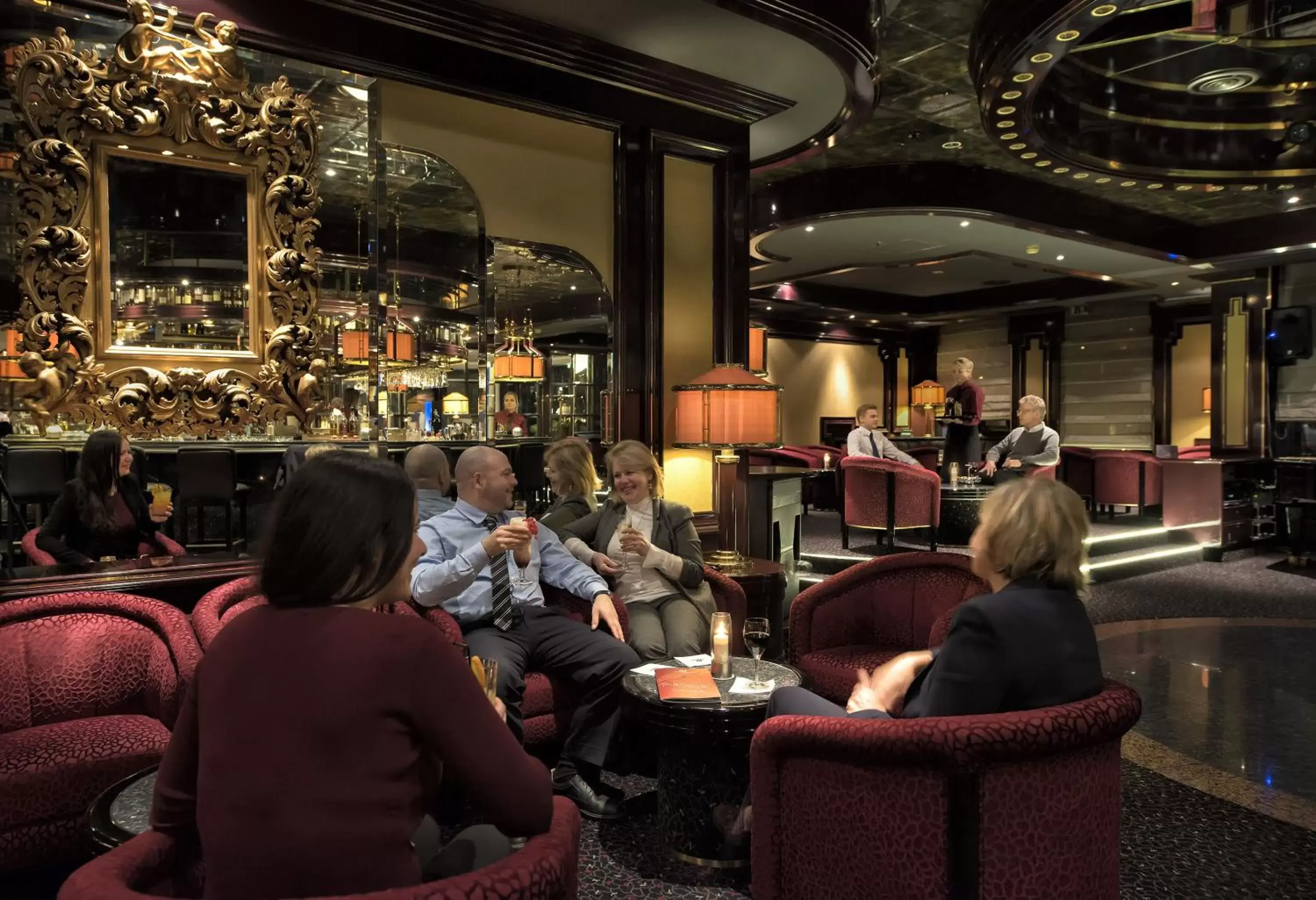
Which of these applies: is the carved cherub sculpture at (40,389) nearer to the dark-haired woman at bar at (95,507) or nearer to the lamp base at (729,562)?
the dark-haired woman at bar at (95,507)

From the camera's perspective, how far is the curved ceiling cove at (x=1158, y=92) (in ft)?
14.1

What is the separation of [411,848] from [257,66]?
326 centimetres

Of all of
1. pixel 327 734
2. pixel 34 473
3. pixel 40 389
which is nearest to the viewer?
pixel 327 734

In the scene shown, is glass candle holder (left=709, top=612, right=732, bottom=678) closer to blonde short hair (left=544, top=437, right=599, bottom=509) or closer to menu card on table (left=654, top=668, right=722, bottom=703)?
menu card on table (left=654, top=668, right=722, bottom=703)

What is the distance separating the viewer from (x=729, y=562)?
4352 millimetres

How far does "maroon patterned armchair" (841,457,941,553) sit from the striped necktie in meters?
4.80

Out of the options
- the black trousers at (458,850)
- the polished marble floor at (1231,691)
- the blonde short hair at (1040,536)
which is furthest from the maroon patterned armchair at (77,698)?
the polished marble floor at (1231,691)

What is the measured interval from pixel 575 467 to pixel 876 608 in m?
1.48

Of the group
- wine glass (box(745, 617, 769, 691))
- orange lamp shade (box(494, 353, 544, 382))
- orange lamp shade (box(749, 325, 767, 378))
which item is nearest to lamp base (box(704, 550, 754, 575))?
wine glass (box(745, 617, 769, 691))

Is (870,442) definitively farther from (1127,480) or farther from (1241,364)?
(1241,364)

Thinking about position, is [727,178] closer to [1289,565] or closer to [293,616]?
[293,616]

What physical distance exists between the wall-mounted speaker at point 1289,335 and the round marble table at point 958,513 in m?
3.86

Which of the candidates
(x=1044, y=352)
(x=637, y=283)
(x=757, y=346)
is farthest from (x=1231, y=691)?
(x=1044, y=352)

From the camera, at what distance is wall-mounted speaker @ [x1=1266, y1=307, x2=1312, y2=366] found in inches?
352
